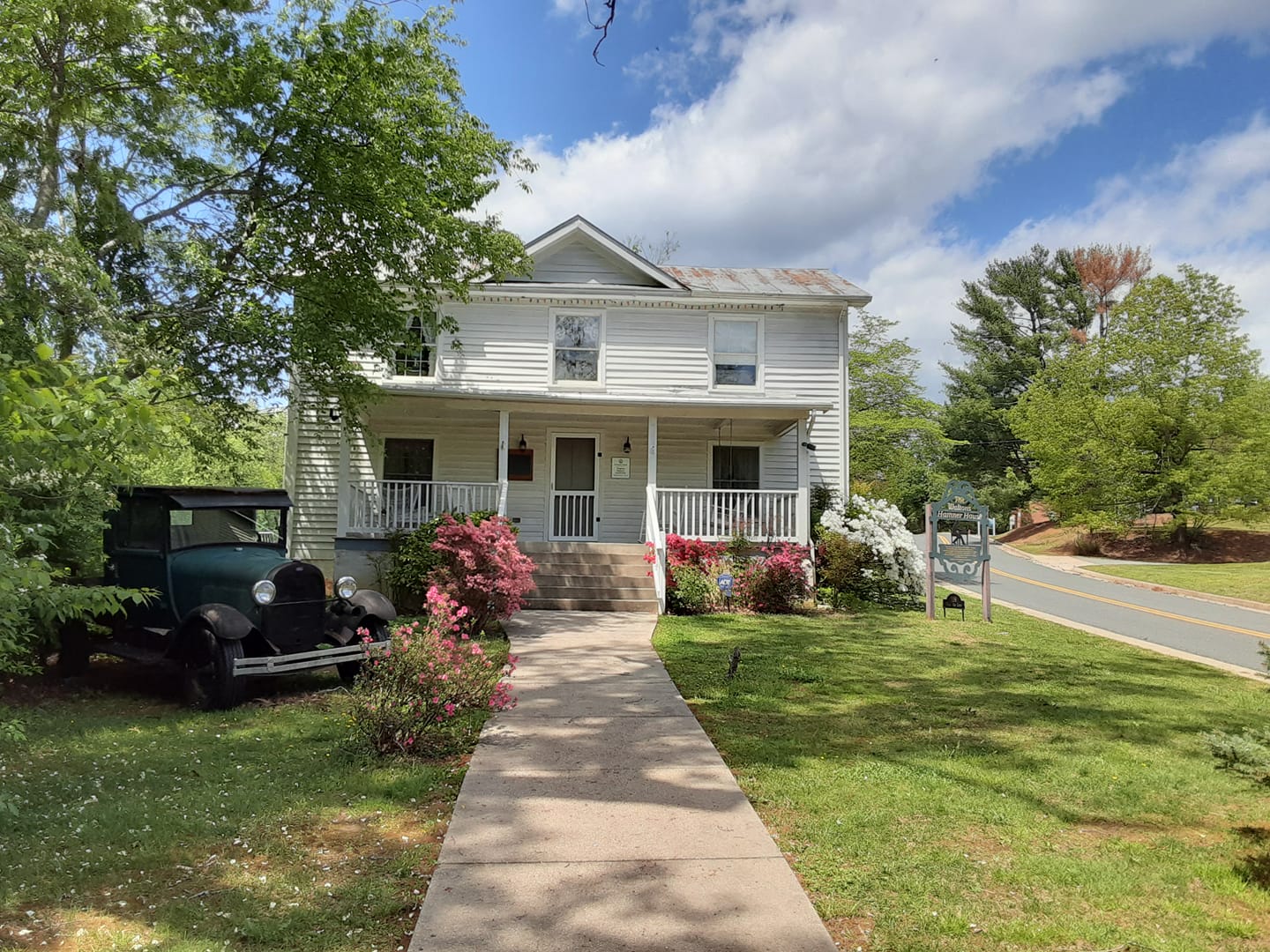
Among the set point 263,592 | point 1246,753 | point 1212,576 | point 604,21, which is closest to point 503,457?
point 263,592

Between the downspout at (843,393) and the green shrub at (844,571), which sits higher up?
the downspout at (843,393)

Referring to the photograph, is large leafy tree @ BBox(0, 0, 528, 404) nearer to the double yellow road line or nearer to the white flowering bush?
the white flowering bush

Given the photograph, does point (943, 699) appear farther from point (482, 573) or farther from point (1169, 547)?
point (1169, 547)

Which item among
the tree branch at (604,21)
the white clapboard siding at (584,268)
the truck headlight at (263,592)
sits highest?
the white clapboard siding at (584,268)

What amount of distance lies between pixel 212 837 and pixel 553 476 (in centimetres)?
1289

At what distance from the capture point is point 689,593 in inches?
485

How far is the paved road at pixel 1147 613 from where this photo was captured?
1134 centimetres

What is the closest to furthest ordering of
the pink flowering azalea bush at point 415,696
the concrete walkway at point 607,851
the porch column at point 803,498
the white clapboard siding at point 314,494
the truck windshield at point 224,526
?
the concrete walkway at point 607,851
the pink flowering azalea bush at point 415,696
the truck windshield at point 224,526
the porch column at point 803,498
the white clapboard siding at point 314,494

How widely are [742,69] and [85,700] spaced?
818 cm

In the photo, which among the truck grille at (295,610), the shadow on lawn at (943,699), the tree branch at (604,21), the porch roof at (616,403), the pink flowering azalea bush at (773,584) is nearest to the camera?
the tree branch at (604,21)

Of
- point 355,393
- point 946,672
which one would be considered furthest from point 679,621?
point 355,393

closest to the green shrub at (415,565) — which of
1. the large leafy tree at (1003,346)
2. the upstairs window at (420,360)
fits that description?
the upstairs window at (420,360)

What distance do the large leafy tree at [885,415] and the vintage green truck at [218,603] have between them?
94.1 ft

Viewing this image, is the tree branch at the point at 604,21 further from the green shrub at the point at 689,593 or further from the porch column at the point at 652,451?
the porch column at the point at 652,451
